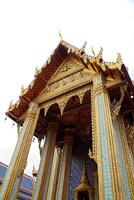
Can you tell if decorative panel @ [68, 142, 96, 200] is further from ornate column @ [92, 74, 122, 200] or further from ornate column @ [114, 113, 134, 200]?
ornate column @ [92, 74, 122, 200]

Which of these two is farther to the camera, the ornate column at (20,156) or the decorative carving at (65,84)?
the decorative carving at (65,84)

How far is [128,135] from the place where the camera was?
16.8 ft

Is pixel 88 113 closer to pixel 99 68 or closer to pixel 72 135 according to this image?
pixel 72 135

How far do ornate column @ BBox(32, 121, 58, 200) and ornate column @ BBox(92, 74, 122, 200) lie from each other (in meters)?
2.87

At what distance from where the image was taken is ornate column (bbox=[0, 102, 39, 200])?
5.03 metres

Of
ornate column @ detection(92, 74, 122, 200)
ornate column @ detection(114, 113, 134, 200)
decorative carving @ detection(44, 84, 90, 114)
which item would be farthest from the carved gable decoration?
ornate column @ detection(114, 113, 134, 200)

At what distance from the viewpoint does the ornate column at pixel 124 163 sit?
378cm

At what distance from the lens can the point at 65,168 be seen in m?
7.15

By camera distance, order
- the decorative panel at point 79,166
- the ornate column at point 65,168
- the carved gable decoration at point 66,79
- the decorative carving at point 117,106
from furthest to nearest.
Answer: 1. the decorative panel at point 79,166
2. the ornate column at point 65,168
3. the carved gable decoration at point 66,79
4. the decorative carving at point 117,106

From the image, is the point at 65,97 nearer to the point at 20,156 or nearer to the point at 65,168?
the point at 20,156

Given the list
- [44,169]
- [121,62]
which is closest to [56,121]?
[44,169]

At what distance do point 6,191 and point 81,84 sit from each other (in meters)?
3.65

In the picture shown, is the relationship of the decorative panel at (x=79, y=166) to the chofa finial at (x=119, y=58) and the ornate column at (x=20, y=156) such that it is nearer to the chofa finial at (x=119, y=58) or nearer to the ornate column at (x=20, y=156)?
the ornate column at (x=20, y=156)

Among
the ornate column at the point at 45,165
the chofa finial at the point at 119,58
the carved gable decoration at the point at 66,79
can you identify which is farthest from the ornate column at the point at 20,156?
the chofa finial at the point at 119,58
